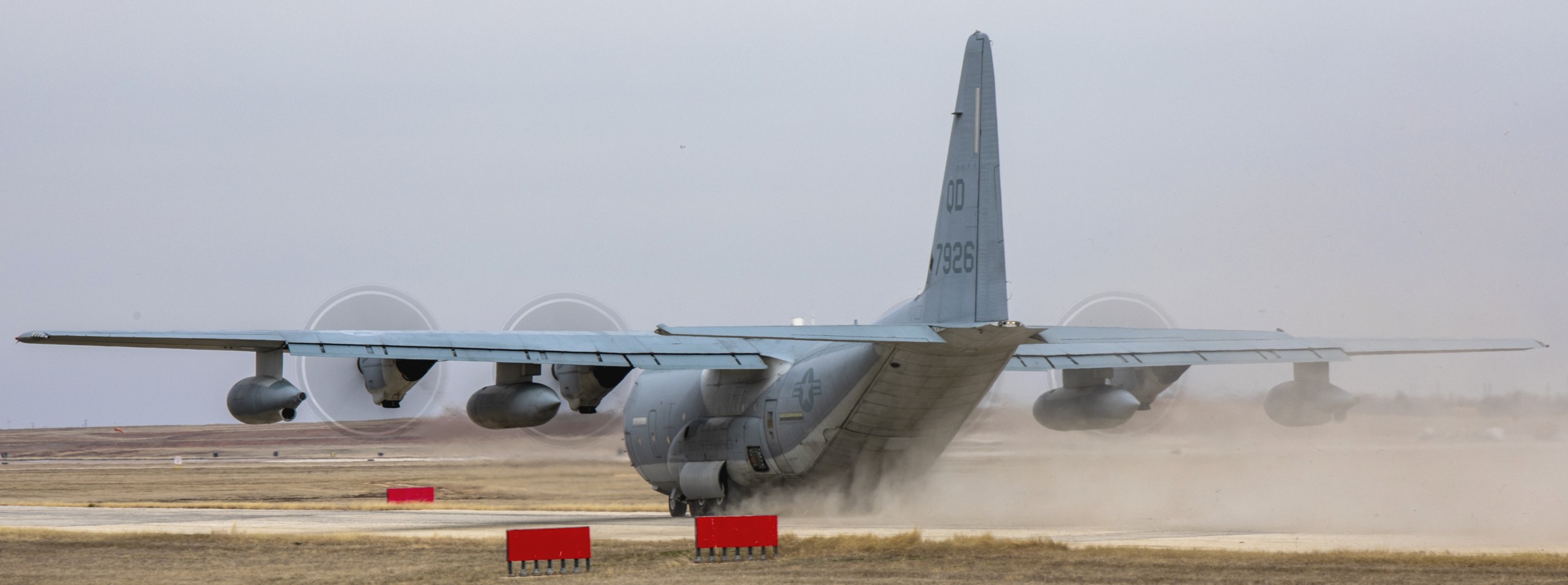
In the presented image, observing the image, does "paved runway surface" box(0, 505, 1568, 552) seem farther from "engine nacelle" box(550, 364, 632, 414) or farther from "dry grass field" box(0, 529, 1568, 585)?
"engine nacelle" box(550, 364, 632, 414)

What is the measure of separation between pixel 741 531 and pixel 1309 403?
32.9ft

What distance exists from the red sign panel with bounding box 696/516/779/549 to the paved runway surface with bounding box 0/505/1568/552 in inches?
115

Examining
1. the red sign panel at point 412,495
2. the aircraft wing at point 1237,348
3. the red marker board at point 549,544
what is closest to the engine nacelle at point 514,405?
the red marker board at point 549,544

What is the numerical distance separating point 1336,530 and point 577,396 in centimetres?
1229

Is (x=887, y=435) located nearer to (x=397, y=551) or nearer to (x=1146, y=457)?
(x=1146, y=457)

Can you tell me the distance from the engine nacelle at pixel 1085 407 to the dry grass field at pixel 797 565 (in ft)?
18.0

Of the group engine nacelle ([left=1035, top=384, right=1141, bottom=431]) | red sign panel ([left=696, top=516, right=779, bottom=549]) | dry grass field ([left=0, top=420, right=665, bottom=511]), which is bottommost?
dry grass field ([left=0, top=420, right=665, bottom=511])

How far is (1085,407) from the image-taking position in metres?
25.5

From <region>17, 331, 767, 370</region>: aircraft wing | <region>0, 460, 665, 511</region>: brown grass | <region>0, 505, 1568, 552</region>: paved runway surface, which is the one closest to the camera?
<region>0, 505, 1568, 552</region>: paved runway surface

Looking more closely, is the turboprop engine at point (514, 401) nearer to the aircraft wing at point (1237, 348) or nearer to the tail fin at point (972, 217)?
the tail fin at point (972, 217)

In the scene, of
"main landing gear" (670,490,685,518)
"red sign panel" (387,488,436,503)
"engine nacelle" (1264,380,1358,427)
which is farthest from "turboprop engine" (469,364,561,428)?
"red sign panel" (387,488,436,503)

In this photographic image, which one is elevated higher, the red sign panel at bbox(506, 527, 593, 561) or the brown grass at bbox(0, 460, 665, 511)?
the red sign panel at bbox(506, 527, 593, 561)

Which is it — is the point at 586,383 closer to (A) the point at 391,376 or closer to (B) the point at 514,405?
(B) the point at 514,405

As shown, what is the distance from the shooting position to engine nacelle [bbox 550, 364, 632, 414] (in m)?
26.0
